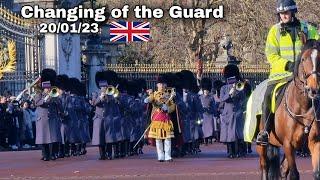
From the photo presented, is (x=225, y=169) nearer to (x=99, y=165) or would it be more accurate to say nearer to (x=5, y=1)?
(x=99, y=165)

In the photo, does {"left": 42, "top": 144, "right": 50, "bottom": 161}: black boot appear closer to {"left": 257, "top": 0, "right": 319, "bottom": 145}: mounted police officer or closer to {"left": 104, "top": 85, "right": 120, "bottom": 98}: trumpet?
{"left": 104, "top": 85, "right": 120, "bottom": 98}: trumpet

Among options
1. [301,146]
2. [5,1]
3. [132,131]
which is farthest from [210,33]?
[301,146]

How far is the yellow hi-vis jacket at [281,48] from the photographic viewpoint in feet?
38.1

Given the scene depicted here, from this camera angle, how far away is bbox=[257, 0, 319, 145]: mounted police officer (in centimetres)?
1159

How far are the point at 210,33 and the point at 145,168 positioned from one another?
26052 mm

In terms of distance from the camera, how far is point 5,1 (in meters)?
36.4

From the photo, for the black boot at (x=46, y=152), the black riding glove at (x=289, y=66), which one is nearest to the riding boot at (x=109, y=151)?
the black boot at (x=46, y=152)

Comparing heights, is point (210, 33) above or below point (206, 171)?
above

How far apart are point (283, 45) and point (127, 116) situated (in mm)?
9312

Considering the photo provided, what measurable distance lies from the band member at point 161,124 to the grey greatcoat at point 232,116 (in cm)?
141

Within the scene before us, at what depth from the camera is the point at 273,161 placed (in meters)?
12.0

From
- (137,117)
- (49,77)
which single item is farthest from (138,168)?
(137,117)

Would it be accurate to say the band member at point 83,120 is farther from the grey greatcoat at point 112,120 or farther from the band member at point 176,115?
the band member at point 176,115

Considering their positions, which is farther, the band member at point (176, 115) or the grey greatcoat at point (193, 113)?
the grey greatcoat at point (193, 113)
